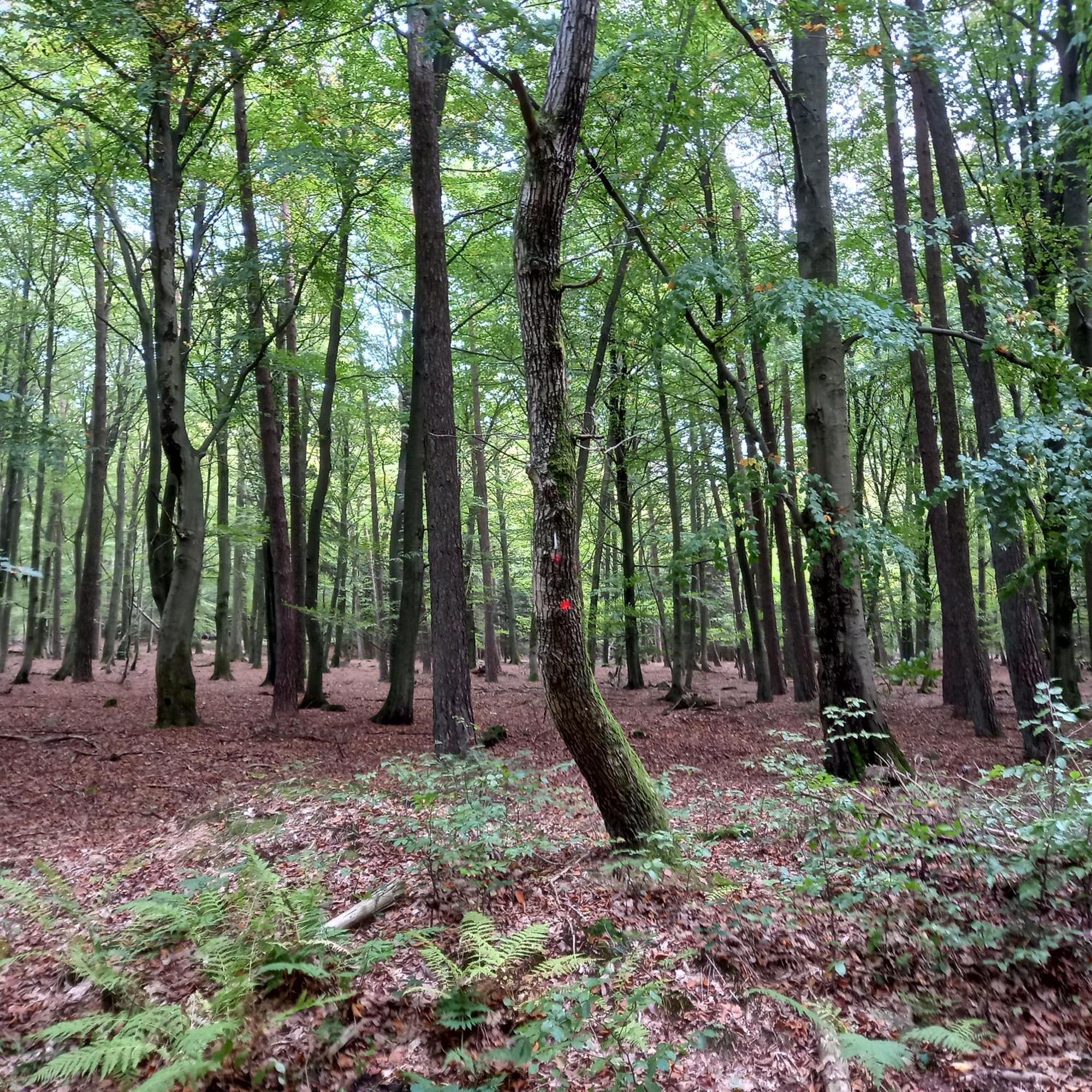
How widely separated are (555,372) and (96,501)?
1598 cm

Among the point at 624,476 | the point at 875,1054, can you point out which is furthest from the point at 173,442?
the point at 875,1054

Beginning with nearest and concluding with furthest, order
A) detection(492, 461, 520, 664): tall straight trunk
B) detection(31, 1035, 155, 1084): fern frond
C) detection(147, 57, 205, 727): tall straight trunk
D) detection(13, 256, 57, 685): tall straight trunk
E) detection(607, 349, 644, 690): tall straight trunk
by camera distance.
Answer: detection(31, 1035, 155, 1084): fern frond, detection(147, 57, 205, 727): tall straight trunk, detection(607, 349, 644, 690): tall straight trunk, detection(13, 256, 57, 685): tall straight trunk, detection(492, 461, 520, 664): tall straight trunk

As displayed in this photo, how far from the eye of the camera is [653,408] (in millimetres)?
18234

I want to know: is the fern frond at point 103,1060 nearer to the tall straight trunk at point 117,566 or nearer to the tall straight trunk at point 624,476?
the tall straight trunk at point 624,476

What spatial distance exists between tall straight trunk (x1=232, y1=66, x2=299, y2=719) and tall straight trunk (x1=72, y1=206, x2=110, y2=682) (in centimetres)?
593

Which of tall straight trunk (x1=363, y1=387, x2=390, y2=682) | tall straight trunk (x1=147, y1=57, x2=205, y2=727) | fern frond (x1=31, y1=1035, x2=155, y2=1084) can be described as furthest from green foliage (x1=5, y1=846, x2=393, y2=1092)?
tall straight trunk (x1=363, y1=387, x2=390, y2=682)

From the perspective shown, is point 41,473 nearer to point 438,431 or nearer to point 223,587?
point 223,587

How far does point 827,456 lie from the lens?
7207 mm

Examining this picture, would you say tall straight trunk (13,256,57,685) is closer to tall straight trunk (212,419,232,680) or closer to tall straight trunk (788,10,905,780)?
tall straight trunk (212,419,232,680)

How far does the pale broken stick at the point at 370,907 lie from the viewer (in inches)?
165

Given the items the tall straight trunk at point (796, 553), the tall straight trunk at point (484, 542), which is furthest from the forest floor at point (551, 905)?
the tall straight trunk at point (484, 542)

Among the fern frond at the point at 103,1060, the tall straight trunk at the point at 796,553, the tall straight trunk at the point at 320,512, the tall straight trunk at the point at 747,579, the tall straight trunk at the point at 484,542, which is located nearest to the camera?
the fern frond at the point at 103,1060

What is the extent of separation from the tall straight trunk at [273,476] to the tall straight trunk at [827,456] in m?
8.20

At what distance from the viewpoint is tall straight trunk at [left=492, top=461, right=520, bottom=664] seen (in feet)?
78.2
